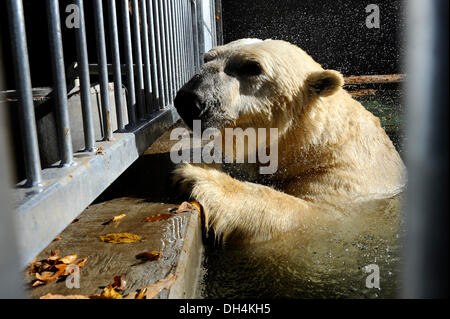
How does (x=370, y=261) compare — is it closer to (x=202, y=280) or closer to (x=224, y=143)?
(x=202, y=280)

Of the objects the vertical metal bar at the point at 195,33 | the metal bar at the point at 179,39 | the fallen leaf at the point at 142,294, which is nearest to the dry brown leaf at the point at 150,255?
the fallen leaf at the point at 142,294

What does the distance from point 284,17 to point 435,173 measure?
1211 centimetres

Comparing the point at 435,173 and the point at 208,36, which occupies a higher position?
the point at 208,36

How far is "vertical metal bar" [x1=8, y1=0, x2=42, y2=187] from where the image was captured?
1322mm

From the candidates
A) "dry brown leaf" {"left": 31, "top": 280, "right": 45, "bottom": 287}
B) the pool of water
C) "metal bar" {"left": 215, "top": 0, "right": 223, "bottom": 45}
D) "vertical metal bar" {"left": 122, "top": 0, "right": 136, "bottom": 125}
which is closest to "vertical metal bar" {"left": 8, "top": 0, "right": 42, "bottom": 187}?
"dry brown leaf" {"left": 31, "top": 280, "right": 45, "bottom": 287}

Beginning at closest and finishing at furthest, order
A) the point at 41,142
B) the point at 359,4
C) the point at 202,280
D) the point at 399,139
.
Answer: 1. the point at 202,280
2. the point at 41,142
3. the point at 399,139
4. the point at 359,4

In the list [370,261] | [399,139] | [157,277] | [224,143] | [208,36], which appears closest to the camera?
[157,277]

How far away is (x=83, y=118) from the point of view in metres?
2.06

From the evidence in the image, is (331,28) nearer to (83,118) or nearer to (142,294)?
(83,118)

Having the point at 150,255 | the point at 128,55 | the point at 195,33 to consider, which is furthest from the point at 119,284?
the point at 195,33

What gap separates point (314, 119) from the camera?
3092mm

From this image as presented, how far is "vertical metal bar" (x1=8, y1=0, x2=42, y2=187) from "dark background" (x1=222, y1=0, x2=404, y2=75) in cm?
1123

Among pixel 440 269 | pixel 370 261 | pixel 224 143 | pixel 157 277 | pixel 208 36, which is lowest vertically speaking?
pixel 370 261
